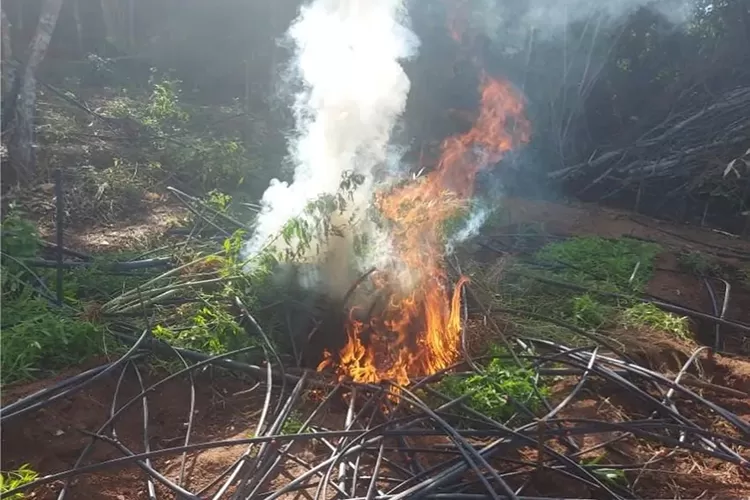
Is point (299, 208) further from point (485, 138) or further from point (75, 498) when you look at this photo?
point (485, 138)

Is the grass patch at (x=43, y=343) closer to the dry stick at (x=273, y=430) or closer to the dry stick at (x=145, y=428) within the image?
the dry stick at (x=145, y=428)

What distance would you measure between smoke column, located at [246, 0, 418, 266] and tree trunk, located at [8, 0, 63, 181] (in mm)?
4431

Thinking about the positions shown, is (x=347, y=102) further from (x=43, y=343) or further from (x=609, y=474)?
(x=609, y=474)

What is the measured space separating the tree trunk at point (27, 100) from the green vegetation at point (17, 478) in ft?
20.2

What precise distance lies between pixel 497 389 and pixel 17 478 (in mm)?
2943

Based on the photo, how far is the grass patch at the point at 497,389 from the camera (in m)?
3.84

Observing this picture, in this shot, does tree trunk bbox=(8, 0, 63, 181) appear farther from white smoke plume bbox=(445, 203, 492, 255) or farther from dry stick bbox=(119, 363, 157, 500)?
white smoke plume bbox=(445, 203, 492, 255)

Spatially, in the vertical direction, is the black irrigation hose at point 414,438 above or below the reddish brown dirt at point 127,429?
above

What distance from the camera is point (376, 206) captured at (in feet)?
17.0

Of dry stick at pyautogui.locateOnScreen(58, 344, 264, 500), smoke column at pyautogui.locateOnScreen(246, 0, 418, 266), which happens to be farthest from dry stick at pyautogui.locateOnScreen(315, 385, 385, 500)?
smoke column at pyautogui.locateOnScreen(246, 0, 418, 266)

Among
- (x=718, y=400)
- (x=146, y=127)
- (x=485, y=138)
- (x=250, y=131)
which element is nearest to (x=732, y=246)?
(x=485, y=138)

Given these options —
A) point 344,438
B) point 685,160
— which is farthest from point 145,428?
point 685,160

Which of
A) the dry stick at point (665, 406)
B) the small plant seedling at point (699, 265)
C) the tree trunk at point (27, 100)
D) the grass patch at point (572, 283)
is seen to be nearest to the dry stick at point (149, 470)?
the dry stick at point (665, 406)

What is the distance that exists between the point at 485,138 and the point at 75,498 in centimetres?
1013
